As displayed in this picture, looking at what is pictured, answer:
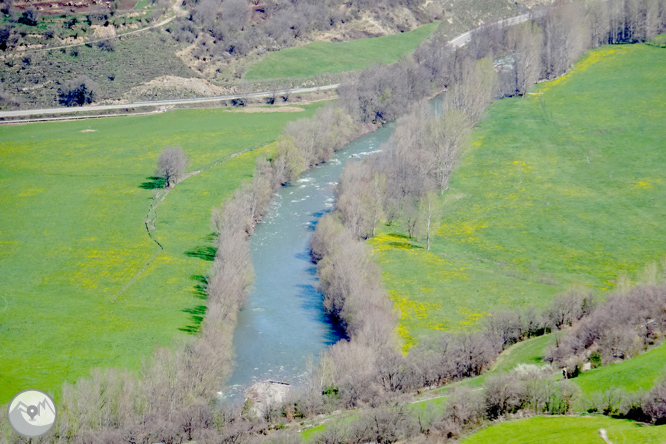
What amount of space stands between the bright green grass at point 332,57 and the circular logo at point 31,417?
347 ft

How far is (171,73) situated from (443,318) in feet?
291

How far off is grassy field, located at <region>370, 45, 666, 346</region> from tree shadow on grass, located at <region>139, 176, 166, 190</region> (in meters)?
30.1

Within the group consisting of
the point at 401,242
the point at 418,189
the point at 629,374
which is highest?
the point at 418,189

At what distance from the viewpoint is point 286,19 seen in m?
154

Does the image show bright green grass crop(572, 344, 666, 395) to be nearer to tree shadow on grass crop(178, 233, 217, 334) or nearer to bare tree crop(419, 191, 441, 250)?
tree shadow on grass crop(178, 233, 217, 334)

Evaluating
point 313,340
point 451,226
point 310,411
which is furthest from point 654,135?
point 310,411

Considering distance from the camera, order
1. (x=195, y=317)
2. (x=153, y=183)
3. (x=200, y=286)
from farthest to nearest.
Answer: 1. (x=153, y=183)
2. (x=200, y=286)
3. (x=195, y=317)

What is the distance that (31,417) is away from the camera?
34406 millimetres

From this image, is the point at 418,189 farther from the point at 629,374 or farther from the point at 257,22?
the point at 257,22

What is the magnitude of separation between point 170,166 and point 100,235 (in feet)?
55.3

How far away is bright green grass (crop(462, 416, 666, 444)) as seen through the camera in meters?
33.1

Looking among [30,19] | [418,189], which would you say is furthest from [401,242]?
[30,19]

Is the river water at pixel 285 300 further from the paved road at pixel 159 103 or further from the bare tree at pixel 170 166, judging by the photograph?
the paved road at pixel 159 103

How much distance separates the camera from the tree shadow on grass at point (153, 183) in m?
88.0
